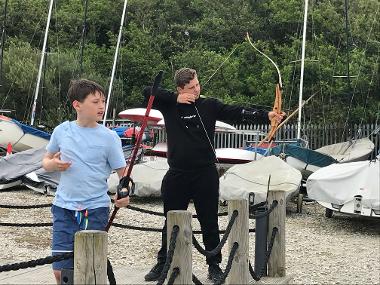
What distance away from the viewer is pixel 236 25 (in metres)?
33.2

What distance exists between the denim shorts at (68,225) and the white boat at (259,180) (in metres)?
7.32

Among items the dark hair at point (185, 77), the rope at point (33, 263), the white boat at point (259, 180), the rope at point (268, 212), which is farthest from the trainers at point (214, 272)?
the white boat at point (259, 180)

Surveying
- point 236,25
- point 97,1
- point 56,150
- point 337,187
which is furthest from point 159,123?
point 97,1

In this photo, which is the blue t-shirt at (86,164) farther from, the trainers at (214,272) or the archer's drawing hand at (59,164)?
the trainers at (214,272)

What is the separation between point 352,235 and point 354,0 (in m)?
22.9

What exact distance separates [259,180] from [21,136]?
401 inches

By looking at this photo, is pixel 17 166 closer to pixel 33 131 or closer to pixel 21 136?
pixel 21 136

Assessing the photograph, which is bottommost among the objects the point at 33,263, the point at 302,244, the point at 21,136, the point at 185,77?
the point at 302,244

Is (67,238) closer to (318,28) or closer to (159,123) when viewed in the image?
(159,123)

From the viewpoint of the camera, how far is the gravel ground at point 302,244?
780cm

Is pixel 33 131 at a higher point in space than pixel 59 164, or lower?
lower

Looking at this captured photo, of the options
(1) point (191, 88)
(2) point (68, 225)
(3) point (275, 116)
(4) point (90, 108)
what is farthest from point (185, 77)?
(2) point (68, 225)

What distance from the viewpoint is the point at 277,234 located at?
20.2ft

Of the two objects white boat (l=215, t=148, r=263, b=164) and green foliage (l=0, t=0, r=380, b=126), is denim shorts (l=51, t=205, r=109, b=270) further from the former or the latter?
green foliage (l=0, t=0, r=380, b=126)
